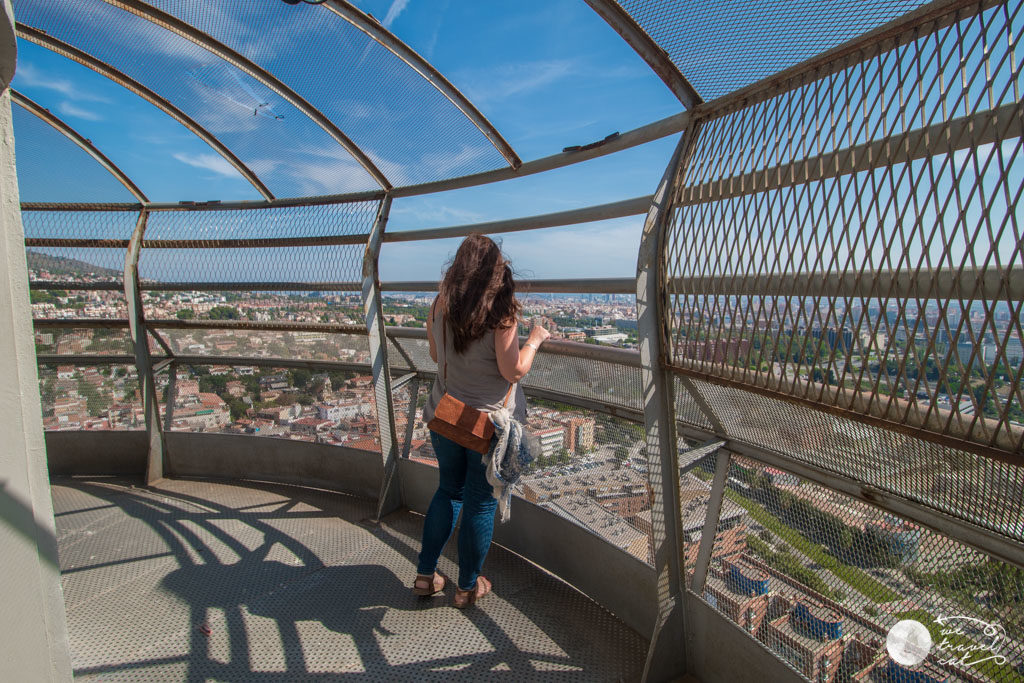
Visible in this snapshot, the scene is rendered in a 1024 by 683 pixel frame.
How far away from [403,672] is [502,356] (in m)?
1.47

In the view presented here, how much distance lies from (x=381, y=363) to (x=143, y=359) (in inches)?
97.6

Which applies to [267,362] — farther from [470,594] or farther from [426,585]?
[470,594]

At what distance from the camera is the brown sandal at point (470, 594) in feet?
9.84

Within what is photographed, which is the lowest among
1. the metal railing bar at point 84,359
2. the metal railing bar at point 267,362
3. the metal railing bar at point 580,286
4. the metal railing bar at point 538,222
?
the metal railing bar at point 84,359

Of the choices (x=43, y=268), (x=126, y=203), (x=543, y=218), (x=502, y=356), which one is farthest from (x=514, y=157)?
(x=43, y=268)

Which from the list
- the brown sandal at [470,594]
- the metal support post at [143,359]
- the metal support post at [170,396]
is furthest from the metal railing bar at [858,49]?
the metal support post at [170,396]

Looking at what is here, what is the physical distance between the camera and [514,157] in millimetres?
3424

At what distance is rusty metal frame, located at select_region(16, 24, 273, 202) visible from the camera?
→ 4.10m

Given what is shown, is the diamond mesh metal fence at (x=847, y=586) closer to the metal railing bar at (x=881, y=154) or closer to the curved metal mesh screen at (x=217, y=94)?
the metal railing bar at (x=881, y=154)

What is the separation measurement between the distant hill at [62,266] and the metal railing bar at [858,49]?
5343 millimetres

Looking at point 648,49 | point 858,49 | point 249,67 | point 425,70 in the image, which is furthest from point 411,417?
point 858,49

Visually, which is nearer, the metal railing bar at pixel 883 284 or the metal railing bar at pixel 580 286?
the metal railing bar at pixel 883 284

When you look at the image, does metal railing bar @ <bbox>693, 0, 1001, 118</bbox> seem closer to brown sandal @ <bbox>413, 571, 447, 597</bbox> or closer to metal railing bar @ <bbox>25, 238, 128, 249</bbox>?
brown sandal @ <bbox>413, 571, 447, 597</bbox>

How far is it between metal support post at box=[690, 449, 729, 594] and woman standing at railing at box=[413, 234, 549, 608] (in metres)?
0.95
